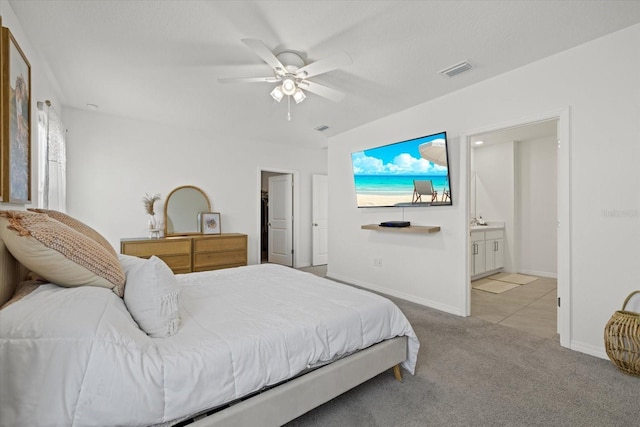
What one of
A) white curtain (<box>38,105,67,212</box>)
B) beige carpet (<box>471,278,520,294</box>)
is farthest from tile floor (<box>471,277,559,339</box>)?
white curtain (<box>38,105,67,212</box>)

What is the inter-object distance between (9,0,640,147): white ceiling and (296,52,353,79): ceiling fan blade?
8.1 inches

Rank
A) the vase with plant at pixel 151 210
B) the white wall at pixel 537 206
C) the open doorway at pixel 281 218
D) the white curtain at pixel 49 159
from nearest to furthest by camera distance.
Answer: the white curtain at pixel 49 159
the vase with plant at pixel 151 210
the white wall at pixel 537 206
the open doorway at pixel 281 218

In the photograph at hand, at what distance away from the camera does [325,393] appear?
62.2 inches

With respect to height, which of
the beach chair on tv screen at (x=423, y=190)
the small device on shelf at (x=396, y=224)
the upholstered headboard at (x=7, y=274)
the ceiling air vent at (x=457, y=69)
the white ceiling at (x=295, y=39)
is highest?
the white ceiling at (x=295, y=39)

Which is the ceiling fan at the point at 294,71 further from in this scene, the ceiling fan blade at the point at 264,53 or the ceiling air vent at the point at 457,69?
the ceiling air vent at the point at 457,69

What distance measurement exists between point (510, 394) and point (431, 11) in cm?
259

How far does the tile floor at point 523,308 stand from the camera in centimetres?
298

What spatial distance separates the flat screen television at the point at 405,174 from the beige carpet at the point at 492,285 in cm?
193

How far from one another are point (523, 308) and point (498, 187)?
2.96 metres

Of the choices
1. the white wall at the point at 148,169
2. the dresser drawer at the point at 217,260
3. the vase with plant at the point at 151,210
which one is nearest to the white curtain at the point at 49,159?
the white wall at the point at 148,169

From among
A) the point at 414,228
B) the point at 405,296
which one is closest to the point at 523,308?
the point at 405,296

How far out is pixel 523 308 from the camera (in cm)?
353

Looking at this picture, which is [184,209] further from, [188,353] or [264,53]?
[188,353]

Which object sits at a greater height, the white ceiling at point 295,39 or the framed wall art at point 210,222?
the white ceiling at point 295,39
